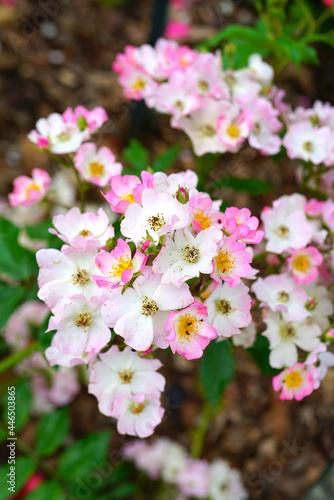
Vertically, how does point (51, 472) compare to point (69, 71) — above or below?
below

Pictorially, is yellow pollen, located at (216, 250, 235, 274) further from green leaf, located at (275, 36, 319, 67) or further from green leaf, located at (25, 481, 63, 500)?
green leaf, located at (25, 481, 63, 500)

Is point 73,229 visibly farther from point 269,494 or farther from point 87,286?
point 269,494

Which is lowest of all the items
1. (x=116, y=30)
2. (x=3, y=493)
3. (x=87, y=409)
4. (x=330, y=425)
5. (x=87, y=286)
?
(x=87, y=409)

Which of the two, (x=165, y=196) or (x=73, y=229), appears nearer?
(x=165, y=196)

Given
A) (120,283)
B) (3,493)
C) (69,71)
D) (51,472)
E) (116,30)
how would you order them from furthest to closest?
1. (116,30)
2. (69,71)
3. (51,472)
4. (3,493)
5. (120,283)

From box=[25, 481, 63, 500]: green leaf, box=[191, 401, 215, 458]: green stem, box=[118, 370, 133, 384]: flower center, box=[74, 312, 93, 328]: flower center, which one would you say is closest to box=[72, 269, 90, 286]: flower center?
box=[74, 312, 93, 328]: flower center

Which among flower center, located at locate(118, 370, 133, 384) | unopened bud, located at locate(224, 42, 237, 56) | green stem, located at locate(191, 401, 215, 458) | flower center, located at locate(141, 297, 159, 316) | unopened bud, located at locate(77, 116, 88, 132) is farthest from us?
green stem, located at locate(191, 401, 215, 458)

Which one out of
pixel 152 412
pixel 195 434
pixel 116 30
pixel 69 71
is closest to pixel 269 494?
pixel 195 434
